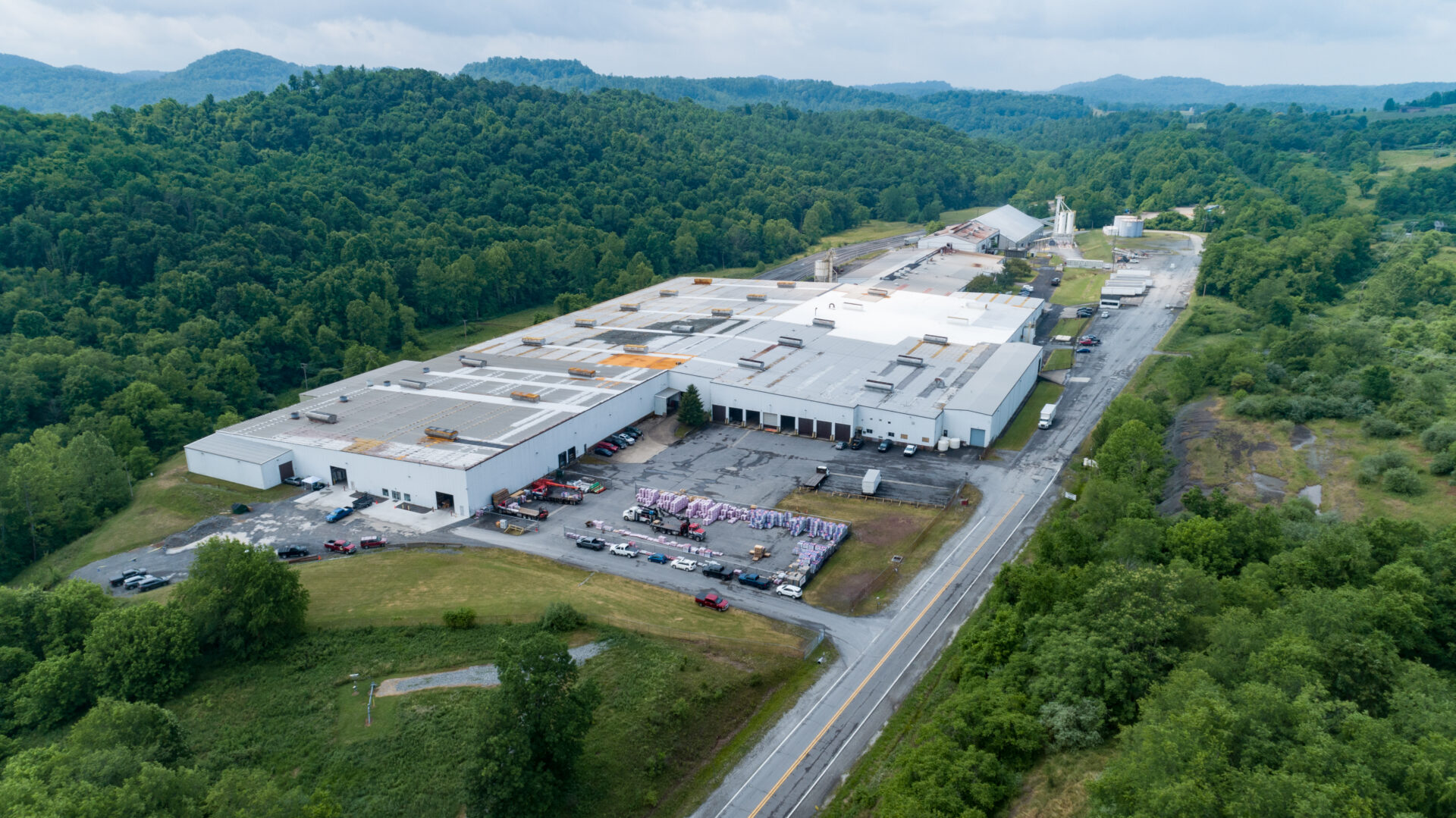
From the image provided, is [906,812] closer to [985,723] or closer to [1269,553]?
[985,723]

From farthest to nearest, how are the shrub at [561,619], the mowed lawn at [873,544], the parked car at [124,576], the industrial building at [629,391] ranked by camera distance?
the industrial building at [629,391]
the parked car at [124,576]
the mowed lawn at [873,544]
the shrub at [561,619]

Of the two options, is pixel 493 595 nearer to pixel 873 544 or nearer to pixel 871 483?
pixel 873 544

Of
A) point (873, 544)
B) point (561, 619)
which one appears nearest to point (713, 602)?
point (561, 619)

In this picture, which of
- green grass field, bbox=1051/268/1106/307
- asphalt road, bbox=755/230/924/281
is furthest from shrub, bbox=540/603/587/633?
asphalt road, bbox=755/230/924/281

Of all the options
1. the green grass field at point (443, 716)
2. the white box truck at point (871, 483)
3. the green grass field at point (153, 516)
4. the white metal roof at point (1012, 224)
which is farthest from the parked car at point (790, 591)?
Result: the white metal roof at point (1012, 224)

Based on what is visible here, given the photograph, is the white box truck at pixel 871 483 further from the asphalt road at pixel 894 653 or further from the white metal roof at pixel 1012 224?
the white metal roof at pixel 1012 224

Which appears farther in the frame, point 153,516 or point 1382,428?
point 153,516
